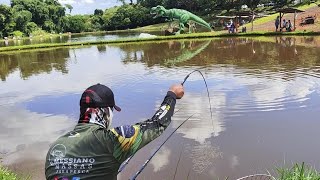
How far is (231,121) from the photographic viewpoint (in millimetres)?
8031

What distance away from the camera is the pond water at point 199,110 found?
612cm

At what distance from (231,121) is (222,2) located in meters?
56.2

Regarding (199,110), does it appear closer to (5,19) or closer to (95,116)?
(95,116)

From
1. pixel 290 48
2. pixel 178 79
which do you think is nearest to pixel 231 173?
pixel 178 79

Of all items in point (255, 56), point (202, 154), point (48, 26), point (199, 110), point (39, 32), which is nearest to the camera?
point (202, 154)

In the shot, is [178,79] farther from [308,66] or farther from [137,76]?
[308,66]

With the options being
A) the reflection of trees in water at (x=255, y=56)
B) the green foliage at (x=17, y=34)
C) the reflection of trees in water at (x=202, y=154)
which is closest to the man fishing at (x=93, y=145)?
the reflection of trees in water at (x=202, y=154)

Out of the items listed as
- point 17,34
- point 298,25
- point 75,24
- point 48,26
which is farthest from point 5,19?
point 298,25

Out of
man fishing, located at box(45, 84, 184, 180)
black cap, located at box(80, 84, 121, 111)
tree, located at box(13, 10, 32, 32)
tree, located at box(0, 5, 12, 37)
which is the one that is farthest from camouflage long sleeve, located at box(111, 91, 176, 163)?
tree, located at box(13, 10, 32, 32)

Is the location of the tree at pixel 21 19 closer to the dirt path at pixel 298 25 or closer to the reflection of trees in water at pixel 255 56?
the dirt path at pixel 298 25

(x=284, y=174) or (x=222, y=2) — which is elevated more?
(x=222, y=2)

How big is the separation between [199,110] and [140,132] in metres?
6.79

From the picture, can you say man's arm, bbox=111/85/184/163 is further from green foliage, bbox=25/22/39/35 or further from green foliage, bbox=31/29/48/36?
green foliage, bbox=31/29/48/36

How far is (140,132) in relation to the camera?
95.2 inches
